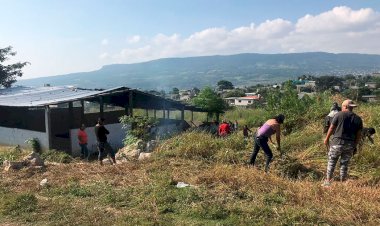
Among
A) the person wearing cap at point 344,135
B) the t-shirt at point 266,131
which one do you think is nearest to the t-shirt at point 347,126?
the person wearing cap at point 344,135

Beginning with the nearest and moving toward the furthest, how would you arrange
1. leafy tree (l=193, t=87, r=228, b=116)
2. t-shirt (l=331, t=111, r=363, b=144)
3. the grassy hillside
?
the grassy hillside → t-shirt (l=331, t=111, r=363, b=144) → leafy tree (l=193, t=87, r=228, b=116)

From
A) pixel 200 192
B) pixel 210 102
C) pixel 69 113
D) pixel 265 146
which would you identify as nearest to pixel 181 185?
pixel 200 192

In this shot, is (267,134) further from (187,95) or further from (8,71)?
(187,95)

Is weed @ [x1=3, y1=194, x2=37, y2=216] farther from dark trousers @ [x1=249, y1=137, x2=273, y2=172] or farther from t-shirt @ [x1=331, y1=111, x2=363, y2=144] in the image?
t-shirt @ [x1=331, y1=111, x2=363, y2=144]

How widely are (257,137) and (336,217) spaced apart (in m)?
3.51

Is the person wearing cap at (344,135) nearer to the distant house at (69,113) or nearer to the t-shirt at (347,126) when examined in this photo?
the t-shirt at (347,126)

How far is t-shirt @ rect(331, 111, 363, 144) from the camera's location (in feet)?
22.7

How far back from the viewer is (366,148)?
869 centimetres

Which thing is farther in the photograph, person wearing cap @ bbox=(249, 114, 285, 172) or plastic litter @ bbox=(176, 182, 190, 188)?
person wearing cap @ bbox=(249, 114, 285, 172)

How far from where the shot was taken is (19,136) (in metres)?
18.8

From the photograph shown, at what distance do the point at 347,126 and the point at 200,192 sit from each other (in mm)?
2743

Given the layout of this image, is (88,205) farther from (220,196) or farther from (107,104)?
(107,104)

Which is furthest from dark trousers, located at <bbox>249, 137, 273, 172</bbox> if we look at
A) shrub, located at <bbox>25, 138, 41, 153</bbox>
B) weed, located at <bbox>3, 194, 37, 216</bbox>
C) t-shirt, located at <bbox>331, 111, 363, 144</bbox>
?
shrub, located at <bbox>25, 138, 41, 153</bbox>

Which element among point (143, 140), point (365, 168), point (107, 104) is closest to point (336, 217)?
point (365, 168)
